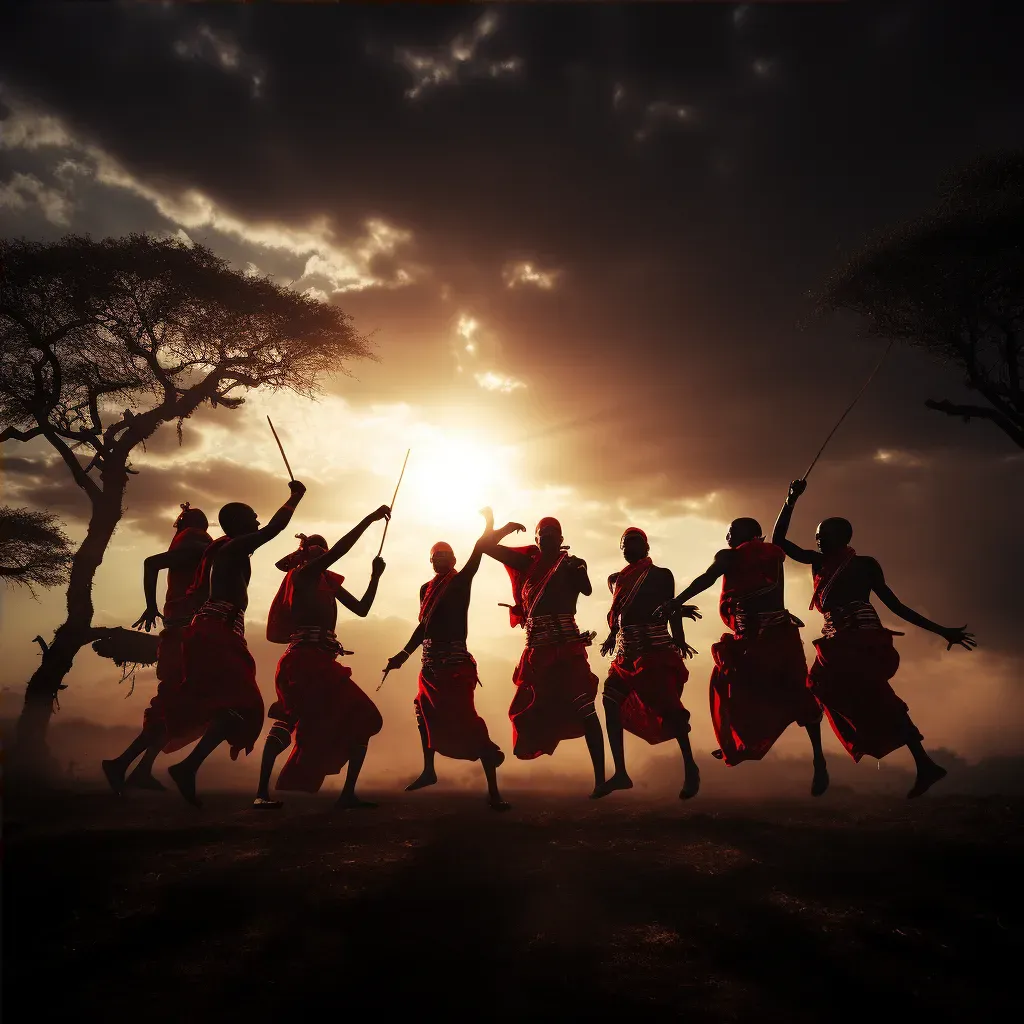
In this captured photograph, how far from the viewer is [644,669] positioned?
9.27 m

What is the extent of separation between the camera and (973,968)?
17.4 ft

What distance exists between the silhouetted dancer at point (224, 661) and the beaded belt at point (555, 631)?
3.31 metres

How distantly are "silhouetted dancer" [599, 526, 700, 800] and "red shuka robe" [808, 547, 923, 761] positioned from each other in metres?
1.63

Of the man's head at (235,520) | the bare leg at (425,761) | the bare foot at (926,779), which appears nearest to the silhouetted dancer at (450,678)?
the bare leg at (425,761)

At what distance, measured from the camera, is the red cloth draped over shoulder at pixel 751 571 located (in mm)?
9320

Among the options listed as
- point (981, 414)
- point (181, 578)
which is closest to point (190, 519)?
point (181, 578)

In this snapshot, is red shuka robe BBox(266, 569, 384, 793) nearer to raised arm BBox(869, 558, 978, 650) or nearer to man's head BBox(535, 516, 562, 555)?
man's head BBox(535, 516, 562, 555)

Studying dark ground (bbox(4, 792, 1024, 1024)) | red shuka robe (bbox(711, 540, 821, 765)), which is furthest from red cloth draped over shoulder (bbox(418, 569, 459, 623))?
red shuka robe (bbox(711, 540, 821, 765))

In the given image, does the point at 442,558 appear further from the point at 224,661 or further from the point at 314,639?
the point at 224,661

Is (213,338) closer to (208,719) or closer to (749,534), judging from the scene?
(208,719)

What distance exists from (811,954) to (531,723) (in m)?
4.52

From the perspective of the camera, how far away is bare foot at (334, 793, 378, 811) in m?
9.30

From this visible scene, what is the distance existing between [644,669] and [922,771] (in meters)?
3.18

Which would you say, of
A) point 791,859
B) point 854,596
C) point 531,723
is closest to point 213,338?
point 531,723
